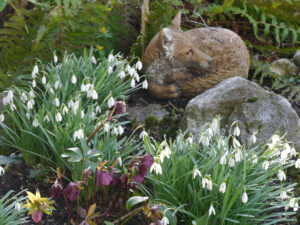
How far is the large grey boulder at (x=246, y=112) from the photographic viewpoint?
3.33m

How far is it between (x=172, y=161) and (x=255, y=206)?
0.57 m

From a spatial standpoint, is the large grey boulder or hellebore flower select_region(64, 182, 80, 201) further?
the large grey boulder

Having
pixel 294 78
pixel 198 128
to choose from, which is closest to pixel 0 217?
pixel 198 128

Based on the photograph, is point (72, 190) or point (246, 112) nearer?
point (72, 190)

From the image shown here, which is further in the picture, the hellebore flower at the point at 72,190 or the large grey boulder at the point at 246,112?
the large grey boulder at the point at 246,112

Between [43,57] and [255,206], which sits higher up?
[43,57]

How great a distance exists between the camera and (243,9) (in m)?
5.10

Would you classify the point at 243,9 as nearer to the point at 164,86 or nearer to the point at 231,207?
the point at 164,86

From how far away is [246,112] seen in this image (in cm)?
339

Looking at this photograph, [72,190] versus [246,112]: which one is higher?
[72,190]

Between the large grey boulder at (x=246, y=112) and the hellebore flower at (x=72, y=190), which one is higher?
the hellebore flower at (x=72, y=190)

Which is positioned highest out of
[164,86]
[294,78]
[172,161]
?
[172,161]

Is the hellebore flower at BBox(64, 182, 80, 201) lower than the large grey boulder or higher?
higher

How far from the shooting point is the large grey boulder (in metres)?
3.33
